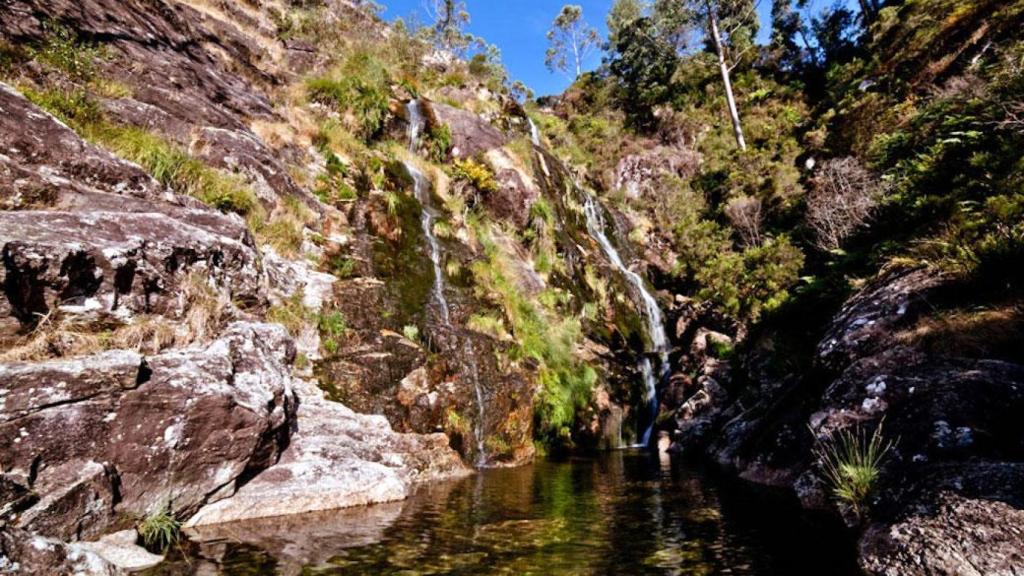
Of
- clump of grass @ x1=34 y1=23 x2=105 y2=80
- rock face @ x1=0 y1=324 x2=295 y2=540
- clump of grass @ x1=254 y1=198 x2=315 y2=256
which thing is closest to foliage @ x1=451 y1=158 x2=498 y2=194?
clump of grass @ x1=254 y1=198 x2=315 y2=256

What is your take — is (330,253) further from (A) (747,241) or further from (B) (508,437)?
(A) (747,241)

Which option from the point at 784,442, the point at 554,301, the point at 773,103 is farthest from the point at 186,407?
the point at 773,103

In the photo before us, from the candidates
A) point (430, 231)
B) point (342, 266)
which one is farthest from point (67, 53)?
point (430, 231)

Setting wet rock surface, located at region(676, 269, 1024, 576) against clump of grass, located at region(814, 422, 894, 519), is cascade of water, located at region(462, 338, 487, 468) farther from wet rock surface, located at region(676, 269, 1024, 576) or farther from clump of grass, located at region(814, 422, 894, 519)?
clump of grass, located at region(814, 422, 894, 519)

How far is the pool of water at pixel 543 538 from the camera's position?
14.3 ft

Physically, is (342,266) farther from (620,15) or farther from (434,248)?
(620,15)

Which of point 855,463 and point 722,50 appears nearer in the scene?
point 855,463

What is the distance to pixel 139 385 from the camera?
569 cm

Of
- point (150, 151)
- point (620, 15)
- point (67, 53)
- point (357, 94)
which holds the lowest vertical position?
point (150, 151)

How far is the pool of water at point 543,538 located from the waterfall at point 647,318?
30.5 feet

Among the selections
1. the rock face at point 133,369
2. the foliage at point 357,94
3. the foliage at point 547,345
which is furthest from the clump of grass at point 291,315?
the foliage at point 357,94

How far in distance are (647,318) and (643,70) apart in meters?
25.7

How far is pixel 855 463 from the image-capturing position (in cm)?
534

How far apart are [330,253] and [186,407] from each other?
22.7 feet
